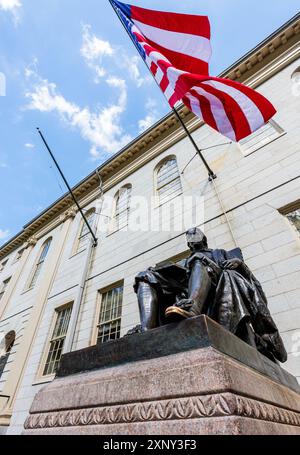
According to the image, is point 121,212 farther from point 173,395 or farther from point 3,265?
point 3,265

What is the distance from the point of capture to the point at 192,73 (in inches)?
200

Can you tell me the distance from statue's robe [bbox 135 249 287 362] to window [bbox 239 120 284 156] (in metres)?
5.04

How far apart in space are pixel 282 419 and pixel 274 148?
627cm

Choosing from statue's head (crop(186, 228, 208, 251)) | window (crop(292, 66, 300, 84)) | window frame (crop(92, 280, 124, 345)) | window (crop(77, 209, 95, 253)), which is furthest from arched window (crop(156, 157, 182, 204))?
statue's head (crop(186, 228, 208, 251))

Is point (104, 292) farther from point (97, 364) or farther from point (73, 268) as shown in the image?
point (97, 364)

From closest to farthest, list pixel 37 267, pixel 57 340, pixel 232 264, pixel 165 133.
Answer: pixel 232 264
pixel 57 340
pixel 165 133
pixel 37 267

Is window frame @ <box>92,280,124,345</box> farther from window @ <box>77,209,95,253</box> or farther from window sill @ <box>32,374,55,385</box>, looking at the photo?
window @ <box>77,209,95,253</box>

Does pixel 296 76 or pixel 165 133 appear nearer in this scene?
pixel 296 76

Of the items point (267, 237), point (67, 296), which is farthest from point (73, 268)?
point (267, 237)

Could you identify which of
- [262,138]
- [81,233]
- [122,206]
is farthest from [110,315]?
[262,138]

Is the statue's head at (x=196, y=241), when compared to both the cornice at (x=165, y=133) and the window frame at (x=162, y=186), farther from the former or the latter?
the cornice at (x=165, y=133)

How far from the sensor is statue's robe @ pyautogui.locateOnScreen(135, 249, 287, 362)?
7.70 ft

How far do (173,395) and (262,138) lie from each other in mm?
7311

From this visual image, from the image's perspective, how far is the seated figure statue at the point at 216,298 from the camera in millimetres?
2330
